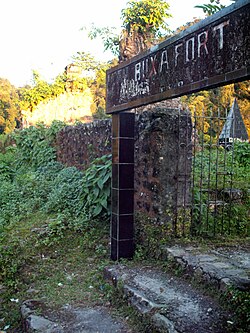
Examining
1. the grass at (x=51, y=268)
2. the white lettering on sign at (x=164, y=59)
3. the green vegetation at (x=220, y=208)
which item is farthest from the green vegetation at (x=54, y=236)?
the white lettering on sign at (x=164, y=59)

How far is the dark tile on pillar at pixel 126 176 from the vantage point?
4.48 meters

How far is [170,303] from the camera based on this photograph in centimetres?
323

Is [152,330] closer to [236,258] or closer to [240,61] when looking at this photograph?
[236,258]

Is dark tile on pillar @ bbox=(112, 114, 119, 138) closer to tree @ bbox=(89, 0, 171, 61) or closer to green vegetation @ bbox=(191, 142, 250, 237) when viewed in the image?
green vegetation @ bbox=(191, 142, 250, 237)

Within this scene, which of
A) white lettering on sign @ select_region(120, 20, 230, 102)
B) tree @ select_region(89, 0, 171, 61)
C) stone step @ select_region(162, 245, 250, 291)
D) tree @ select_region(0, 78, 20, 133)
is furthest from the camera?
tree @ select_region(0, 78, 20, 133)

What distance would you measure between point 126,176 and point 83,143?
11.7ft

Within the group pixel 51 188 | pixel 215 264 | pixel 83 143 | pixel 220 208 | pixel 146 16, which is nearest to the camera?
pixel 215 264

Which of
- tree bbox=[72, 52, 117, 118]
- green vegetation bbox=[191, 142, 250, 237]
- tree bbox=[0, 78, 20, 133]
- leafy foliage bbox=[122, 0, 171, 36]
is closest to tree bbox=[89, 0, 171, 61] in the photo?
leafy foliage bbox=[122, 0, 171, 36]

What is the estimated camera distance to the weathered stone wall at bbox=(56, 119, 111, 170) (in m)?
6.91

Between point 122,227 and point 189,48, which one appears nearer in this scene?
point 189,48

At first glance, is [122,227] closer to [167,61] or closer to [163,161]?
[163,161]

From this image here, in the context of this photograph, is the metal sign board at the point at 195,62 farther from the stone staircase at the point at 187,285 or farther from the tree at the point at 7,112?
the tree at the point at 7,112

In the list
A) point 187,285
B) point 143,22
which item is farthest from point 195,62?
point 143,22

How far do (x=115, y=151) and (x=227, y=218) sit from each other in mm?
2124
